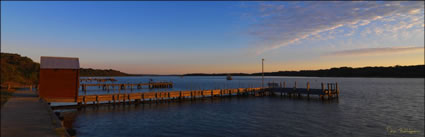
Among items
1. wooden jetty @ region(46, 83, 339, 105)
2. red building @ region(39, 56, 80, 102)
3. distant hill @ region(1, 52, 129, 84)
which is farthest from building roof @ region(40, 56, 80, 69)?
distant hill @ region(1, 52, 129, 84)

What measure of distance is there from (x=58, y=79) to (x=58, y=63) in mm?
2005

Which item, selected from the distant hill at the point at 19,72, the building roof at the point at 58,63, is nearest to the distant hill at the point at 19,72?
the distant hill at the point at 19,72

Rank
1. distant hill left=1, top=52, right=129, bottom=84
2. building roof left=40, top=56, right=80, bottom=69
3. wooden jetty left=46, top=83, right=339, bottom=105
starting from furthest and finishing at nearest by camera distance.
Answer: distant hill left=1, top=52, right=129, bottom=84 → wooden jetty left=46, top=83, right=339, bottom=105 → building roof left=40, top=56, right=80, bottom=69

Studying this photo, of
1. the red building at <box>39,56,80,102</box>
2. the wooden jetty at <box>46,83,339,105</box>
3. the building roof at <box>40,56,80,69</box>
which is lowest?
the wooden jetty at <box>46,83,339,105</box>

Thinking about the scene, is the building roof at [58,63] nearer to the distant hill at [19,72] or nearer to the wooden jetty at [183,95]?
the wooden jetty at [183,95]

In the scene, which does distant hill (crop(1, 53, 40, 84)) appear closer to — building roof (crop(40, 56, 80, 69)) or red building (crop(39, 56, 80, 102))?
building roof (crop(40, 56, 80, 69))

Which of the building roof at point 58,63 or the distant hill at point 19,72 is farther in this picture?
the distant hill at point 19,72

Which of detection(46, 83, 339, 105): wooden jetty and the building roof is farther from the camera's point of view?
detection(46, 83, 339, 105): wooden jetty

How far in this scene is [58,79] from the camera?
29.1 metres

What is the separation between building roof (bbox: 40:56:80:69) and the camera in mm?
28847

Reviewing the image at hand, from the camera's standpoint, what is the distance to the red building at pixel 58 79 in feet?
93.5

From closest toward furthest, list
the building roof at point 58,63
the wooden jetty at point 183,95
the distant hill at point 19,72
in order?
1. the building roof at point 58,63
2. the wooden jetty at point 183,95
3. the distant hill at point 19,72

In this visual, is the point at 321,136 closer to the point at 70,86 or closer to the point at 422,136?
the point at 422,136

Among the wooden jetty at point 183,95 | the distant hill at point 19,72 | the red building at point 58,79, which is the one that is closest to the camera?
the red building at point 58,79
